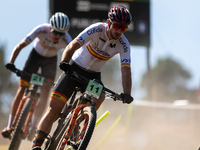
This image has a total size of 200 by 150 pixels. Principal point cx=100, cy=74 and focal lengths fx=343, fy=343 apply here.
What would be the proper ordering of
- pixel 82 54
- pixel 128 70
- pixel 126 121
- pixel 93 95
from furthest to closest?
pixel 126 121 < pixel 82 54 < pixel 128 70 < pixel 93 95

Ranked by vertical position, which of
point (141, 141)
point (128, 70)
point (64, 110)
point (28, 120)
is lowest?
point (141, 141)

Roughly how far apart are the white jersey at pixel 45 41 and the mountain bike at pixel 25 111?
0.72 meters

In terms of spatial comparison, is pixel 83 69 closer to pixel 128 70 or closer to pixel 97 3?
pixel 128 70

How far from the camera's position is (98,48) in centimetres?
512

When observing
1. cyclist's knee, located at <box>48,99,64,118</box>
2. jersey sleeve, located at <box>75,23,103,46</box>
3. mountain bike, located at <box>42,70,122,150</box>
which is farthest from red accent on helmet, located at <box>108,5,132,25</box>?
cyclist's knee, located at <box>48,99,64,118</box>

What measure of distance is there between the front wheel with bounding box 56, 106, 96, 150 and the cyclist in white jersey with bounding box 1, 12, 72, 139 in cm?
217

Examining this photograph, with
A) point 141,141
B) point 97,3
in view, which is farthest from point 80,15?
point 141,141

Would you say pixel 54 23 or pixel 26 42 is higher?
pixel 54 23

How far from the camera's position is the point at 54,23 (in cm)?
636

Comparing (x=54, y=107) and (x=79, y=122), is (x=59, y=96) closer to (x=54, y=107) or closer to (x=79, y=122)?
(x=54, y=107)

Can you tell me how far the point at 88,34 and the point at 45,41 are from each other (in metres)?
2.25

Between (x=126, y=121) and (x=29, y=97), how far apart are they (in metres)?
5.42

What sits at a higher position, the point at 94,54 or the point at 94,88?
the point at 94,54

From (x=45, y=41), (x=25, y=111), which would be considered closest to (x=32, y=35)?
(x=45, y=41)
